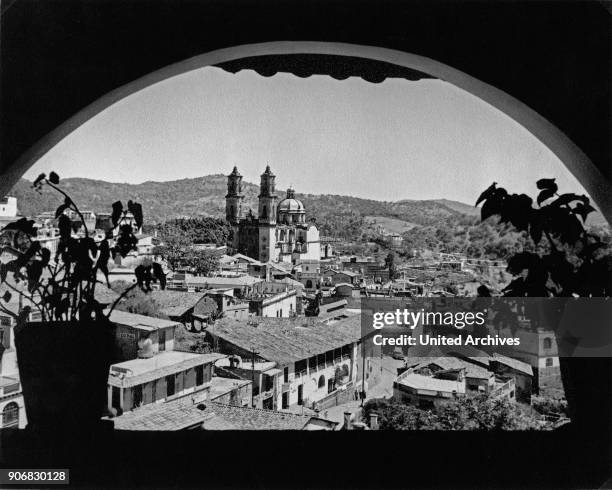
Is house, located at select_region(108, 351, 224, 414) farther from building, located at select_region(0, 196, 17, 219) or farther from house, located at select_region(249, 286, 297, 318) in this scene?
building, located at select_region(0, 196, 17, 219)

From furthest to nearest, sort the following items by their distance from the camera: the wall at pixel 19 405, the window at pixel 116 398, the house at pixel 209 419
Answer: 1. the window at pixel 116 398
2. the house at pixel 209 419
3. the wall at pixel 19 405

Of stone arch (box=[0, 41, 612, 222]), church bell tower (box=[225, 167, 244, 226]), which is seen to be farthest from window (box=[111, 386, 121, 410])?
church bell tower (box=[225, 167, 244, 226])

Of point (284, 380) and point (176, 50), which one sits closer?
point (176, 50)

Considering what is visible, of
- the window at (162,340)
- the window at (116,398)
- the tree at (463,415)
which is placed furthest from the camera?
the window at (162,340)

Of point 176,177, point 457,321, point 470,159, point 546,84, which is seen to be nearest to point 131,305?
point 176,177

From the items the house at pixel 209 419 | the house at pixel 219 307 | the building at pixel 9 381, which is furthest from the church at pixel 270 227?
the building at pixel 9 381

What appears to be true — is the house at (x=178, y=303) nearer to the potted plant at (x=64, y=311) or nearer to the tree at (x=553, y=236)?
the potted plant at (x=64, y=311)

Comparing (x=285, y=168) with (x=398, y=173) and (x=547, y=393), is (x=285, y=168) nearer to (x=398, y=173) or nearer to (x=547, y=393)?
(x=398, y=173)

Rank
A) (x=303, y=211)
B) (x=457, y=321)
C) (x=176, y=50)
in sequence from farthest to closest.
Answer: (x=303, y=211) → (x=457, y=321) → (x=176, y=50)
